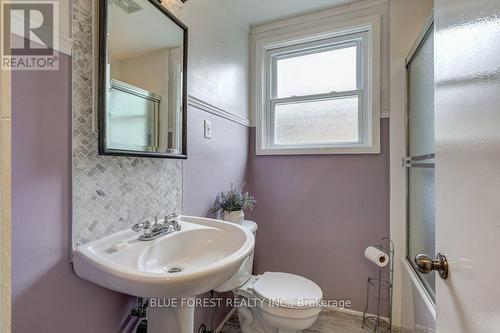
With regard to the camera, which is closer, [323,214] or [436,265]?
[436,265]

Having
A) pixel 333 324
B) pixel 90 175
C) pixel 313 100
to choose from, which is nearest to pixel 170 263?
pixel 90 175

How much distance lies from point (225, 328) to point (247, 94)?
1.76 meters

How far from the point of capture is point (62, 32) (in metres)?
0.78

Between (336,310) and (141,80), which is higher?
(141,80)

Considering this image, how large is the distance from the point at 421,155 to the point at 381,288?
0.98m

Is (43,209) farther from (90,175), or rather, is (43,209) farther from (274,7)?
(274,7)

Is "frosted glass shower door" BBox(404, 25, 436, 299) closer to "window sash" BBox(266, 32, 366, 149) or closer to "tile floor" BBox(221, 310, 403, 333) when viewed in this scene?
"window sash" BBox(266, 32, 366, 149)

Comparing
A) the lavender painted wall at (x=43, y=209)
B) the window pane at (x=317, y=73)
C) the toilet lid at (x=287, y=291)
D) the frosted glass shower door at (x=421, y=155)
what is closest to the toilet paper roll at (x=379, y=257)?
the frosted glass shower door at (x=421, y=155)

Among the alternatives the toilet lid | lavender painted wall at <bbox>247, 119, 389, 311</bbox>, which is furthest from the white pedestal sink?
lavender painted wall at <bbox>247, 119, 389, 311</bbox>

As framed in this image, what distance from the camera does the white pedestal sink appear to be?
685 millimetres

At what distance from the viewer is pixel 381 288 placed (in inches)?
69.7

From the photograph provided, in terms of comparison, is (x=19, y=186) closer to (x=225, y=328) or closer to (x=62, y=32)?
(x=62, y=32)

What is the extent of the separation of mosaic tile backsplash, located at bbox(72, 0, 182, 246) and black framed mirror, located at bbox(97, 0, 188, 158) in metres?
0.04

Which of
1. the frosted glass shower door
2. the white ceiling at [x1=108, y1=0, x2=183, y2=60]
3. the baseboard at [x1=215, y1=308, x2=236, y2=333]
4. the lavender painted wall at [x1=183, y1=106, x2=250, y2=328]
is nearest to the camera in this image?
the white ceiling at [x1=108, y1=0, x2=183, y2=60]
